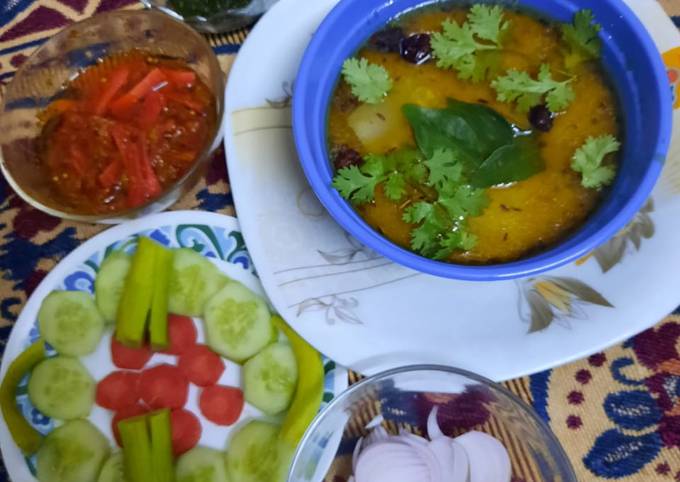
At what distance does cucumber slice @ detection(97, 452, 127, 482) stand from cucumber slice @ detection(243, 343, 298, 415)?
24 cm

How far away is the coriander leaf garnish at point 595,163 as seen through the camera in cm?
108

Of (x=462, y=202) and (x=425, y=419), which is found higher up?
(x=462, y=202)

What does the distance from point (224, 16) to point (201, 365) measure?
63 centimetres

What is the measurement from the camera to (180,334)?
1.25 m

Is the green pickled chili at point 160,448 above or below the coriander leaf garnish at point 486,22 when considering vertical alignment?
below

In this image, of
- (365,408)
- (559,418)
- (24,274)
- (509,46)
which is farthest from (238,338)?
(509,46)

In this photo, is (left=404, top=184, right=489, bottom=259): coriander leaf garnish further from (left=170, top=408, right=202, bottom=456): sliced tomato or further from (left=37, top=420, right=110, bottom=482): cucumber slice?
(left=37, top=420, right=110, bottom=482): cucumber slice

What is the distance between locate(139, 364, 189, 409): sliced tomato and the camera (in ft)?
4.03

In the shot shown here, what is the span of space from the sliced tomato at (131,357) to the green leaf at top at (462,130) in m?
0.60

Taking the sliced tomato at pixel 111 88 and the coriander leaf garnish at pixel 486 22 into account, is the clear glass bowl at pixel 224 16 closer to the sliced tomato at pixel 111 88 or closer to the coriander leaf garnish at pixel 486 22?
the sliced tomato at pixel 111 88

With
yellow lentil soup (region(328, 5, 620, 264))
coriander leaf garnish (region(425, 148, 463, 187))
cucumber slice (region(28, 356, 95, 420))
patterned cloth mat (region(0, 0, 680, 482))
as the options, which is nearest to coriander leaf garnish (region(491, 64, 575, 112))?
yellow lentil soup (region(328, 5, 620, 264))

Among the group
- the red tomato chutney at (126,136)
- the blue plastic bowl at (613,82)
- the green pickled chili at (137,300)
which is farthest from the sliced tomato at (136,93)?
the blue plastic bowl at (613,82)

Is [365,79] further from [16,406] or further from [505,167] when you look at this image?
[16,406]

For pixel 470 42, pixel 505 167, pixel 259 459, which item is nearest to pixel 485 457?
pixel 259 459
